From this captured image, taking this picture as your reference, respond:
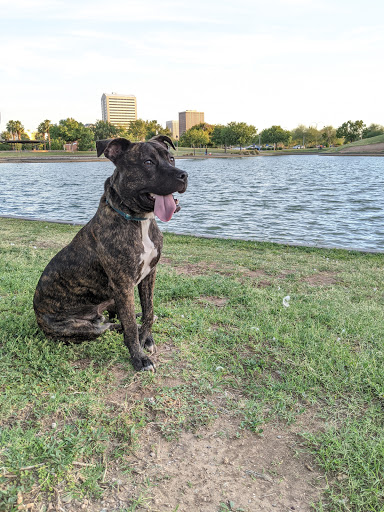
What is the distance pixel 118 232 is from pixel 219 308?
85.5 inches

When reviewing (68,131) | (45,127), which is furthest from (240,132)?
(45,127)

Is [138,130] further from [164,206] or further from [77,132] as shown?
[164,206]

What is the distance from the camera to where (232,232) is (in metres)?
12.4

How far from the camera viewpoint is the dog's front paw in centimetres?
340

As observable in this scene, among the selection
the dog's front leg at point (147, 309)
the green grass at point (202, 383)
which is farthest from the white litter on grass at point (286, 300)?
the dog's front leg at point (147, 309)

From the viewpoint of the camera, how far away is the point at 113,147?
3037 mm

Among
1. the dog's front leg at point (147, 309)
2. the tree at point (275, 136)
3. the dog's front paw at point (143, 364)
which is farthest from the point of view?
the tree at point (275, 136)

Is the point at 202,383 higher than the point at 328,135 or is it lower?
lower

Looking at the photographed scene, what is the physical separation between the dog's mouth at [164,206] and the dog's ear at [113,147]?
42 cm

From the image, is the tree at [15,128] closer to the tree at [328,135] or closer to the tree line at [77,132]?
the tree line at [77,132]

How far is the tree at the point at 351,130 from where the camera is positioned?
129000mm

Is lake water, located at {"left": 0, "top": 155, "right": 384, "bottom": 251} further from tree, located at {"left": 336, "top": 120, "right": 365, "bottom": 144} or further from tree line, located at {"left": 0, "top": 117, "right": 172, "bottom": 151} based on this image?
tree, located at {"left": 336, "top": 120, "right": 365, "bottom": 144}

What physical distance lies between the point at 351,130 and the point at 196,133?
172 ft

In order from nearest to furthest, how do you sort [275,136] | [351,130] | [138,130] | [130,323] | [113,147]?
[113,147], [130,323], [138,130], [351,130], [275,136]
